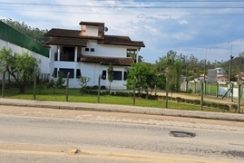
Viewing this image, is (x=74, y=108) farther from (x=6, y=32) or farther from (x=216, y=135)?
(x=6, y=32)

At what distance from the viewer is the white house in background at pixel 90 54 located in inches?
2280

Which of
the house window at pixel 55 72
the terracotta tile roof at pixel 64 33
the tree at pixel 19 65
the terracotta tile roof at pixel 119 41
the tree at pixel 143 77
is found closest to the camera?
the tree at pixel 19 65

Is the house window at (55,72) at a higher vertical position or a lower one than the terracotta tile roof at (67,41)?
lower

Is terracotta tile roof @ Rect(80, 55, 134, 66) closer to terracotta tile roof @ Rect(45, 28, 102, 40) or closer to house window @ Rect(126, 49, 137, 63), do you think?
house window @ Rect(126, 49, 137, 63)

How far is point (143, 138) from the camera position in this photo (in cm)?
1194

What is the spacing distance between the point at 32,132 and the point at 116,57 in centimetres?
4963

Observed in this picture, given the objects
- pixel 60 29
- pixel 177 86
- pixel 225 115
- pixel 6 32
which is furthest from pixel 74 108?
pixel 60 29

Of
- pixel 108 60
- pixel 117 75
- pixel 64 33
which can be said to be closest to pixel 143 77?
pixel 117 75

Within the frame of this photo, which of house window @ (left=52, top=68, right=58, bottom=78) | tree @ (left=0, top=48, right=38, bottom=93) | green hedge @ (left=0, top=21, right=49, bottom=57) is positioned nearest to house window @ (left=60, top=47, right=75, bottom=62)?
house window @ (left=52, top=68, right=58, bottom=78)

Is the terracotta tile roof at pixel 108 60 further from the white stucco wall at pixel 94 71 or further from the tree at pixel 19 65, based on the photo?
the tree at pixel 19 65

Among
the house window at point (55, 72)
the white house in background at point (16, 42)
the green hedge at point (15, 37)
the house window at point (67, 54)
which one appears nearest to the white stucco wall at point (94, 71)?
the house window at point (67, 54)

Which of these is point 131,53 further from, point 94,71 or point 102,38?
point 94,71

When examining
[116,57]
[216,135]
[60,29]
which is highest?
[60,29]

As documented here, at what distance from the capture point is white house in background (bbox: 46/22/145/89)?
5791 cm
